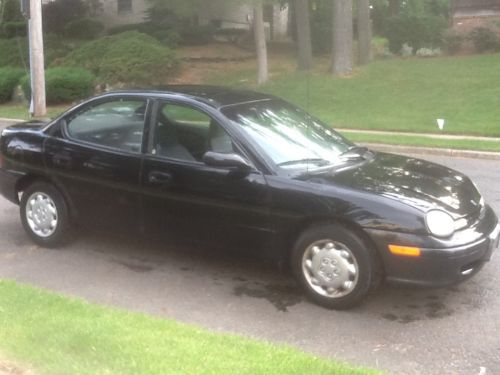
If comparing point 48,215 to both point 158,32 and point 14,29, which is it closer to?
point 158,32

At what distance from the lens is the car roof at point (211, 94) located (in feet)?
17.8

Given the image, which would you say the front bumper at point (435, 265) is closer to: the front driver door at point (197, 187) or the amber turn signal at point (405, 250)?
the amber turn signal at point (405, 250)

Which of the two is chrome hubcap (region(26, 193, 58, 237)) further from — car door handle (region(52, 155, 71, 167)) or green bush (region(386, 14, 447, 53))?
green bush (region(386, 14, 447, 53))

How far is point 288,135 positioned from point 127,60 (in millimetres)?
18063

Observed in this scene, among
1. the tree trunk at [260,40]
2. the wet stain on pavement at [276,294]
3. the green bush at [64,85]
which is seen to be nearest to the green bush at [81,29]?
the green bush at [64,85]

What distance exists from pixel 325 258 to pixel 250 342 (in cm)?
99

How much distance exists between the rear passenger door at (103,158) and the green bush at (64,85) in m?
15.5

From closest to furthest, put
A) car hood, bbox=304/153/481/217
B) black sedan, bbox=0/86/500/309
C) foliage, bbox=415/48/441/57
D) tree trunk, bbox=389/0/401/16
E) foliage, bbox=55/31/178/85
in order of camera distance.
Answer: black sedan, bbox=0/86/500/309
car hood, bbox=304/153/481/217
foliage, bbox=55/31/178/85
foliage, bbox=415/48/441/57
tree trunk, bbox=389/0/401/16

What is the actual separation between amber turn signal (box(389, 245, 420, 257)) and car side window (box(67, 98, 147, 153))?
2.21 metres

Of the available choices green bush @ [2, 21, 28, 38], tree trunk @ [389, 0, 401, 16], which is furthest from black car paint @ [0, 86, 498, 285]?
tree trunk @ [389, 0, 401, 16]

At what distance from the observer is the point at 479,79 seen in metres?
19.7

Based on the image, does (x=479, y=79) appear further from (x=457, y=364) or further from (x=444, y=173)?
(x=457, y=364)

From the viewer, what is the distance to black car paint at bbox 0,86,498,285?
175 inches

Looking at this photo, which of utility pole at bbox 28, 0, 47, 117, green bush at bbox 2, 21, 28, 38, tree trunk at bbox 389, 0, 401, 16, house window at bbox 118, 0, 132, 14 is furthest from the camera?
house window at bbox 118, 0, 132, 14
